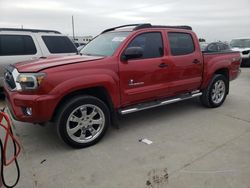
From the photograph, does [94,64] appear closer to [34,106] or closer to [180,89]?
[34,106]

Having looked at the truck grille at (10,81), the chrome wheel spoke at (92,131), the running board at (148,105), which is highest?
the truck grille at (10,81)

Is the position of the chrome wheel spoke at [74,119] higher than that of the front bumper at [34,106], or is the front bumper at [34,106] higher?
the front bumper at [34,106]

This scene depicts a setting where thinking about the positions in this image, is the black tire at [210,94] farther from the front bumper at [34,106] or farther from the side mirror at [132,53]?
the front bumper at [34,106]

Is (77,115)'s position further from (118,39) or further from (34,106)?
(118,39)

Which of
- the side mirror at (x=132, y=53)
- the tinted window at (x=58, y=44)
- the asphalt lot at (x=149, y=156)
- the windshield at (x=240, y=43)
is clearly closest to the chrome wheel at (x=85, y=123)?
the asphalt lot at (x=149, y=156)

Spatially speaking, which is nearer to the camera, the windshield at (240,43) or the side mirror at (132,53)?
the side mirror at (132,53)

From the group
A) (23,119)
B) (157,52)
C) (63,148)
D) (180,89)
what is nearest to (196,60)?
(180,89)

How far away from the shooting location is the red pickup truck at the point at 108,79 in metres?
3.33

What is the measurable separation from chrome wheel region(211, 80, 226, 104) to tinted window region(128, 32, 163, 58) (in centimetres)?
194

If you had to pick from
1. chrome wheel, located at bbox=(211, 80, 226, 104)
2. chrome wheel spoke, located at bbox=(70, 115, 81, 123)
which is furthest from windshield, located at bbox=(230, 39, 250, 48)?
chrome wheel spoke, located at bbox=(70, 115, 81, 123)

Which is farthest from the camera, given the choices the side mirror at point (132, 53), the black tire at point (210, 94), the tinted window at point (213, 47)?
the tinted window at point (213, 47)

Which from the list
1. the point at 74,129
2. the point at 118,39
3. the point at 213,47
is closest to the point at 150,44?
the point at 118,39

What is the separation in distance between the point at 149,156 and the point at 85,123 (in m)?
1.08

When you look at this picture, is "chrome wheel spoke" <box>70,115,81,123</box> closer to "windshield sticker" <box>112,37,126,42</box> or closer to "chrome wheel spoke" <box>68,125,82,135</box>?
"chrome wheel spoke" <box>68,125,82,135</box>
